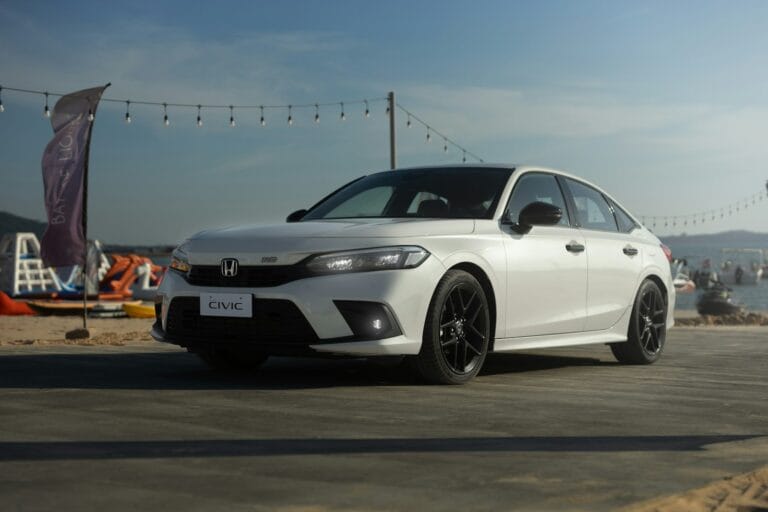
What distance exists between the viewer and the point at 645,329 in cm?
925

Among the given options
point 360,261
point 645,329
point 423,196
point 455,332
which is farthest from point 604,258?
point 360,261

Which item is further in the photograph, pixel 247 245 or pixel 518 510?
pixel 247 245

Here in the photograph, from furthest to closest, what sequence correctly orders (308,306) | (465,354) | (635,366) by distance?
1. (635,366)
2. (465,354)
3. (308,306)

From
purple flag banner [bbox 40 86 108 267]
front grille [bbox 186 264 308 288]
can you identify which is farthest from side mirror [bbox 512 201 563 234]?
purple flag banner [bbox 40 86 108 267]

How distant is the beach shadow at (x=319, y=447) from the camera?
4.32m

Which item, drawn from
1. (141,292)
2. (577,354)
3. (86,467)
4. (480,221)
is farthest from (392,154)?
(86,467)

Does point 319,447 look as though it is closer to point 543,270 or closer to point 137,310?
point 543,270

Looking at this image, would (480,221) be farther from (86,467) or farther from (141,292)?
(141,292)

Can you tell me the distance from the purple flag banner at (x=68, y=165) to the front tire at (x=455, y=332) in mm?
8714

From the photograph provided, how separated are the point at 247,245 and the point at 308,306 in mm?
619

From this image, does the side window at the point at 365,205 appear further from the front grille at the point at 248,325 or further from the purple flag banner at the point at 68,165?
the purple flag banner at the point at 68,165

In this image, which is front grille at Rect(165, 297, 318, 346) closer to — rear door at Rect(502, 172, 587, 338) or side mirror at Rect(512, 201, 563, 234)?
rear door at Rect(502, 172, 587, 338)

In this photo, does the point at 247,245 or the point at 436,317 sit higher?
the point at 247,245

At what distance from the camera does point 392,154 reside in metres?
30.0
